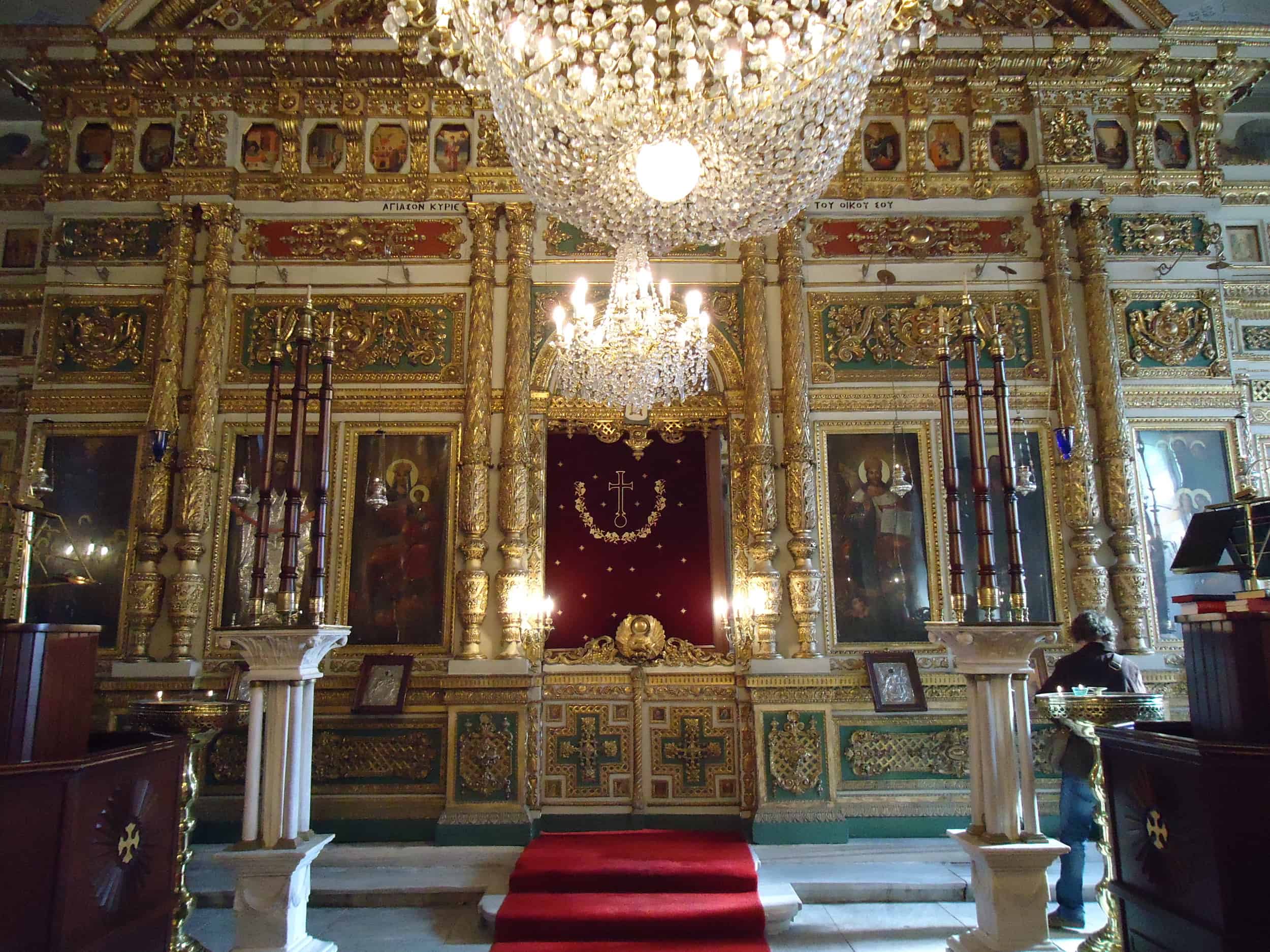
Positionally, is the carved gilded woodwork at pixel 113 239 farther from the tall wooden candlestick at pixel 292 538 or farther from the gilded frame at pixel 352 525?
the tall wooden candlestick at pixel 292 538

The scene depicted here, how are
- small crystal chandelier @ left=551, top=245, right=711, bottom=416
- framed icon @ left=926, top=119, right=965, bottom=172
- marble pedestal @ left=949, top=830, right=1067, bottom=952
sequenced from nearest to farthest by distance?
marble pedestal @ left=949, top=830, right=1067, bottom=952
small crystal chandelier @ left=551, top=245, right=711, bottom=416
framed icon @ left=926, top=119, right=965, bottom=172

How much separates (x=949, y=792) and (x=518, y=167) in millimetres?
5140

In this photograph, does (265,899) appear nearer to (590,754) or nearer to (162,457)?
(590,754)

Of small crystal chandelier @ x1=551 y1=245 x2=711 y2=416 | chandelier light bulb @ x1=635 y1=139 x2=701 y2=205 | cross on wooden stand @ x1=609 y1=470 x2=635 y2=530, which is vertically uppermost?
chandelier light bulb @ x1=635 y1=139 x2=701 y2=205

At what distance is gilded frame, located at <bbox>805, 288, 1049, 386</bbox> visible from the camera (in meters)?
6.94

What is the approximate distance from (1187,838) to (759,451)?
4043 millimetres

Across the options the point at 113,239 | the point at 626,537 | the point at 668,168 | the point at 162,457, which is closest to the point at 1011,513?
the point at 668,168

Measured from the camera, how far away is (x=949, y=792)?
6238mm

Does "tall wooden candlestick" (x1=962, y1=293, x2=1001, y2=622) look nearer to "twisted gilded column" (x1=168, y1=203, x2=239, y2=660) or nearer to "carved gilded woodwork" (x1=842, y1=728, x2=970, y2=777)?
"carved gilded woodwork" (x1=842, y1=728, x2=970, y2=777)

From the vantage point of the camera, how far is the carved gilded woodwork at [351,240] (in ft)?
23.2

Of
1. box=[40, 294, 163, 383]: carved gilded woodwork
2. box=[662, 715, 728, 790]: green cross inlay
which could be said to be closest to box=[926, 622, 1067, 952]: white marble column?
box=[662, 715, 728, 790]: green cross inlay

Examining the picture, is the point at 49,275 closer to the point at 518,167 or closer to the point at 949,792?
the point at 518,167

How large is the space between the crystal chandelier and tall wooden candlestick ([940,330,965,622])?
122cm

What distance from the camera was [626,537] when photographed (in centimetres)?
707
